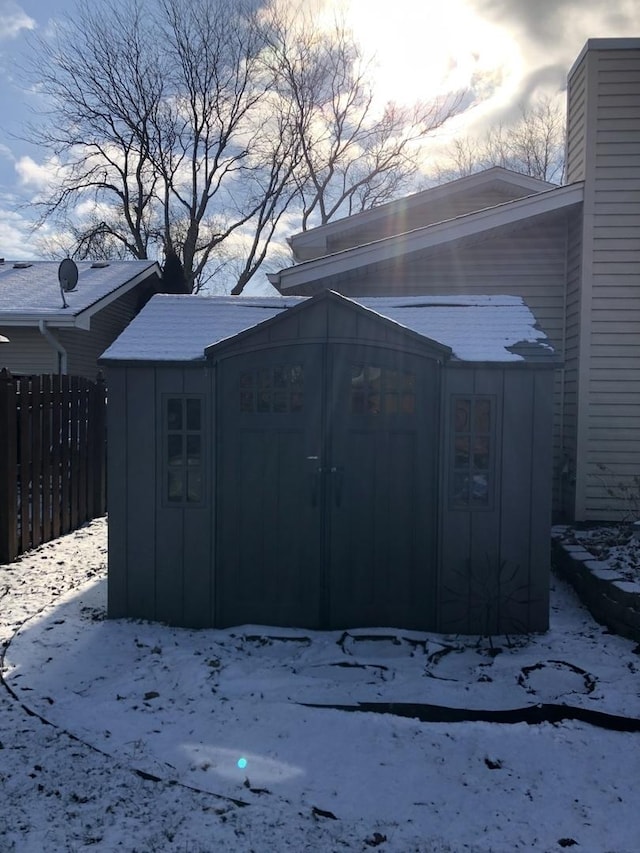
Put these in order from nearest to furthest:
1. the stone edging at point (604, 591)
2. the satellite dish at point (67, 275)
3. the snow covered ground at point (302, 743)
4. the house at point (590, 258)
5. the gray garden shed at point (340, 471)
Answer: the snow covered ground at point (302, 743)
the stone edging at point (604, 591)
the gray garden shed at point (340, 471)
the house at point (590, 258)
the satellite dish at point (67, 275)

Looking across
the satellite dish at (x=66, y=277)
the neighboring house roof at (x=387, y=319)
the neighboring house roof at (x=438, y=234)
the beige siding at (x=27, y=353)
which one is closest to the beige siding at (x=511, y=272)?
the neighboring house roof at (x=438, y=234)

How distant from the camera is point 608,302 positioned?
697 centimetres

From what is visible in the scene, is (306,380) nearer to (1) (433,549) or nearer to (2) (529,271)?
(1) (433,549)

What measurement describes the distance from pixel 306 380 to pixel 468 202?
23.8ft

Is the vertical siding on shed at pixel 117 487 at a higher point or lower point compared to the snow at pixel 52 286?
lower

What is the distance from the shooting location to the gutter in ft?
38.6

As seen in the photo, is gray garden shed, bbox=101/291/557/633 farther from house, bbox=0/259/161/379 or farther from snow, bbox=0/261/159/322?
snow, bbox=0/261/159/322

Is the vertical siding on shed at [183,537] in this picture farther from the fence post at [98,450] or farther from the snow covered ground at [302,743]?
the fence post at [98,450]

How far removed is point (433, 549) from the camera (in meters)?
4.40

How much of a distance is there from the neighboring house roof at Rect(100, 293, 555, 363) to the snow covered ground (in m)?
1.98

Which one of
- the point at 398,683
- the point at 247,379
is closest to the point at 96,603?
the point at 247,379

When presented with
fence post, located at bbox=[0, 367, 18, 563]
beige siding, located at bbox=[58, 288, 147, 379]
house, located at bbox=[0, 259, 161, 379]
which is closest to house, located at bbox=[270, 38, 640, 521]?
fence post, located at bbox=[0, 367, 18, 563]

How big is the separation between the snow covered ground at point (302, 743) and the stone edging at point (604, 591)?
0.39 ft

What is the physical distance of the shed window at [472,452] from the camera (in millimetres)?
4371
